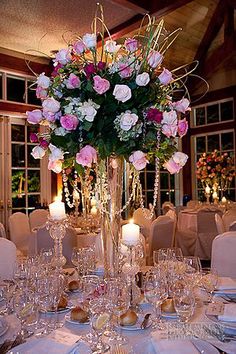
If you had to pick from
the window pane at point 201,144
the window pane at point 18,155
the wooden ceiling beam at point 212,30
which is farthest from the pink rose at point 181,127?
the window pane at point 201,144

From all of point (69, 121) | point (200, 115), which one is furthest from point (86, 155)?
point (200, 115)

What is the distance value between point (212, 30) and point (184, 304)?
8.11m

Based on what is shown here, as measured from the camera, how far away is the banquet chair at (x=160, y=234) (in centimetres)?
431

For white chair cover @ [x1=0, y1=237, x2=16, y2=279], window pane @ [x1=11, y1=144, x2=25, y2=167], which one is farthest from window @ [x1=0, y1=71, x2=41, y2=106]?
white chair cover @ [x1=0, y1=237, x2=16, y2=279]

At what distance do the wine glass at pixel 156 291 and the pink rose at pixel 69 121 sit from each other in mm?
743

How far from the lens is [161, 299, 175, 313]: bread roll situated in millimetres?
1601

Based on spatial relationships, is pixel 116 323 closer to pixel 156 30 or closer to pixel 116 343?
pixel 116 343

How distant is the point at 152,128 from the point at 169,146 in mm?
147

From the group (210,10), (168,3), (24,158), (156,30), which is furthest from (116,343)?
(210,10)

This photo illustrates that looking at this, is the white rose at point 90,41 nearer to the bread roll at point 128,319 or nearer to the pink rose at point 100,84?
the pink rose at point 100,84

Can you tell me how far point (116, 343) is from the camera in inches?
51.6

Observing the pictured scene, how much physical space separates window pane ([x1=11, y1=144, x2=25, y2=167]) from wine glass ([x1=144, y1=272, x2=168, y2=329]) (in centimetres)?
517

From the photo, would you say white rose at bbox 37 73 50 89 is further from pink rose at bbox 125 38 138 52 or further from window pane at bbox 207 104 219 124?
window pane at bbox 207 104 219 124

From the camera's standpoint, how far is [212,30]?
8516 millimetres
